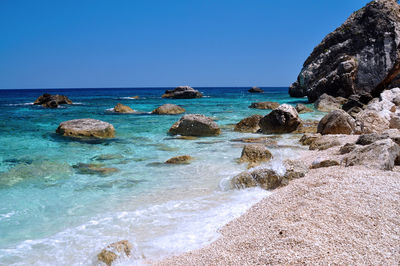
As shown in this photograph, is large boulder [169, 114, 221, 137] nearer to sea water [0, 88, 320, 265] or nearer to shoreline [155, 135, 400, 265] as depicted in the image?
sea water [0, 88, 320, 265]

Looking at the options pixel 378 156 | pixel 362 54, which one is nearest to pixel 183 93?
pixel 362 54

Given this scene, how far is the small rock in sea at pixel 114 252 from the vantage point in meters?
3.57

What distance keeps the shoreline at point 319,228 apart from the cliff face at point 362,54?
2702cm

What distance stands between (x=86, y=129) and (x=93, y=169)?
4.99 metres

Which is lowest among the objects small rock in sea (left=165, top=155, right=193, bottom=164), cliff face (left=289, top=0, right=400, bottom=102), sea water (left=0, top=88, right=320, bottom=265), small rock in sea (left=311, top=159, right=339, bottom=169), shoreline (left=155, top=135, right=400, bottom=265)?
sea water (left=0, top=88, right=320, bottom=265)

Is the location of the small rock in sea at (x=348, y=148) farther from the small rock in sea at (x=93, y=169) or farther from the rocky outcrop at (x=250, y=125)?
the rocky outcrop at (x=250, y=125)

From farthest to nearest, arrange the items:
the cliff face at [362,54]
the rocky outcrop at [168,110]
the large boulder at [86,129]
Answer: the cliff face at [362,54]
the rocky outcrop at [168,110]
the large boulder at [86,129]

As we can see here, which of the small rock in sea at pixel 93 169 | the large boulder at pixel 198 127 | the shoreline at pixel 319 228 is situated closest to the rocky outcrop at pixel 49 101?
the large boulder at pixel 198 127

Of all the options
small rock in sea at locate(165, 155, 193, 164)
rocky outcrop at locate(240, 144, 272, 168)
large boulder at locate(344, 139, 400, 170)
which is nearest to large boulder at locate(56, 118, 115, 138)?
small rock in sea at locate(165, 155, 193, 164)

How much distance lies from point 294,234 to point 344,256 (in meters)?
0.55

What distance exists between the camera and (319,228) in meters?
3.45

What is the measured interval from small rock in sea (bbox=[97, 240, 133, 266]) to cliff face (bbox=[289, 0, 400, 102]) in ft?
98.1

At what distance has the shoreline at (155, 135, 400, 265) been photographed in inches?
118

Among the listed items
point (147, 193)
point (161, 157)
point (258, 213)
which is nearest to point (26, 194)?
point (147, 193)
